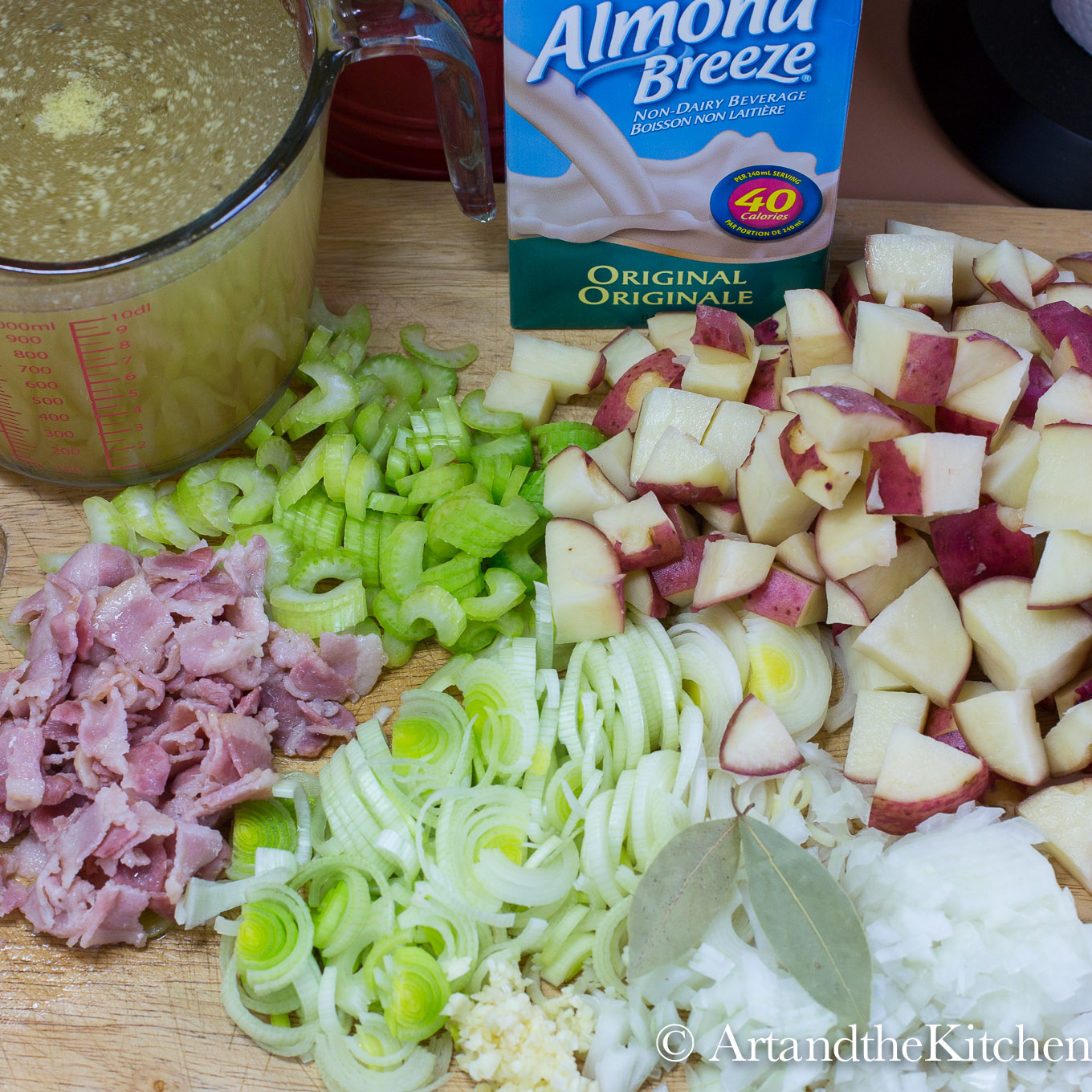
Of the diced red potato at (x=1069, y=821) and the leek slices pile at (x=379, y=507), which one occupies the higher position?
the leek slices pile at (x=379, y=507)

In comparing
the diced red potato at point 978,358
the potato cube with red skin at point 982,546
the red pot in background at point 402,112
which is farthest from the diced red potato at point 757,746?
A: the red pot in background at point 402,112

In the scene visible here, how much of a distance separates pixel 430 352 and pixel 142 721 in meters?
0.85

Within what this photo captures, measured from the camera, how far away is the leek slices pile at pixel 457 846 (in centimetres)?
157

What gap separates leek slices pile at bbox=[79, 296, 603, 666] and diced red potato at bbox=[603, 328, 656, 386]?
0.13 m

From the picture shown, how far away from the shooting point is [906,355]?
5.67 ft

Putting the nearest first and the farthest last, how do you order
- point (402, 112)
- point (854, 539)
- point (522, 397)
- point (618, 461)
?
point (854, 539) < point (618, 461) < point (522, 397) < point (402, 112)

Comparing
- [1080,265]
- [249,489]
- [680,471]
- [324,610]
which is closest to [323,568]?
[324,610]

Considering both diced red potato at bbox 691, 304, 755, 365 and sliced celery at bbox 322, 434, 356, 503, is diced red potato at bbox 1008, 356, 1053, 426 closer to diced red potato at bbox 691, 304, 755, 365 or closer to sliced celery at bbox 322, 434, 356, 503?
diced red potato at bbox 691, 304, 755, 365

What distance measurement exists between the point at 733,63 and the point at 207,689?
1254mm

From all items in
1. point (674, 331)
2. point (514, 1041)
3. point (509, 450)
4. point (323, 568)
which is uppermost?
point (674, 331)

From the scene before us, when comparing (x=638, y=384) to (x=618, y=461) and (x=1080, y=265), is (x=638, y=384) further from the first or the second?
(x=1080, y=265)

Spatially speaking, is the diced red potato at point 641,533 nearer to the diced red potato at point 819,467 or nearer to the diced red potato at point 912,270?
the diced red potato at point 819,467

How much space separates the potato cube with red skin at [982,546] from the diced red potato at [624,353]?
617 mm

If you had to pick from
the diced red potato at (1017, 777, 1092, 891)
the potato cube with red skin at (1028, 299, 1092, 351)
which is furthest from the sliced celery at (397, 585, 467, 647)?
the potato cube with red skin at (1028, 299, 1092, 351)
